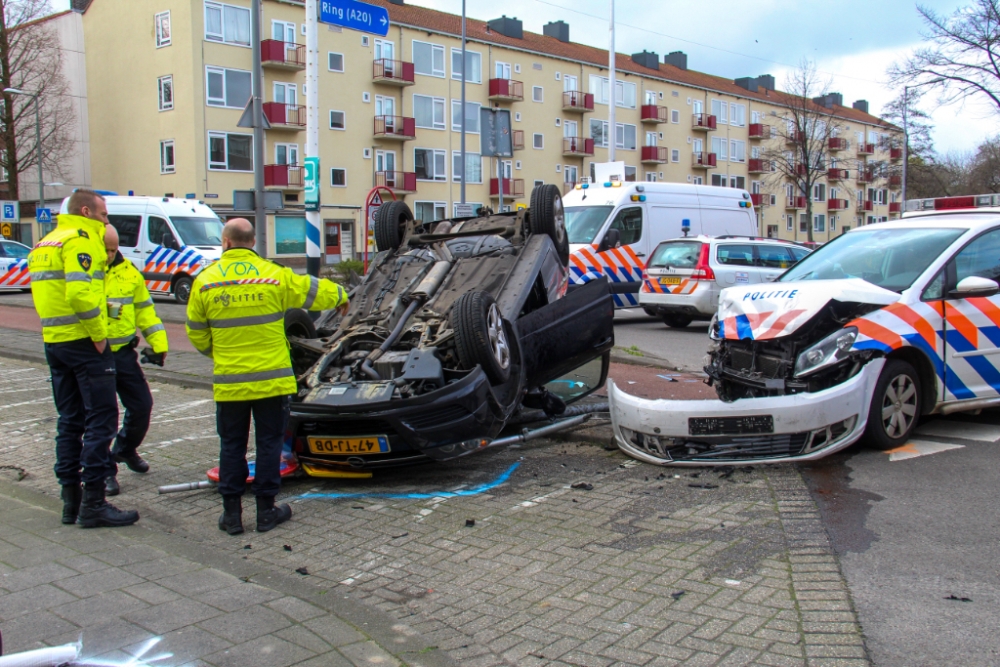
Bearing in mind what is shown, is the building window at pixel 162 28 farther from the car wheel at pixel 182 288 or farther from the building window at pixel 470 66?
the car wheel at pixel 182 288

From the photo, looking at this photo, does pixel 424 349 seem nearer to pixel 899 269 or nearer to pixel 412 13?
pixel 899 269

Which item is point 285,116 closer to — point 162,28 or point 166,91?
point 166,91

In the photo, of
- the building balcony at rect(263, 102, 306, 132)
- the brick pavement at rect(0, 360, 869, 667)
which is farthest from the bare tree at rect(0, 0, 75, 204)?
the brick pavement at rect(0, 360, 869, 667)

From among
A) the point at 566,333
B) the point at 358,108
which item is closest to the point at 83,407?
the point at 566,333

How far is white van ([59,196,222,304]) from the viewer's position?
68.0ft

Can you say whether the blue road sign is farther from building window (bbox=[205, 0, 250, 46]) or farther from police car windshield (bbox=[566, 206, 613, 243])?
building window (bbox=[205, 0, 250, 46])

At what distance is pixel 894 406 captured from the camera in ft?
19.2

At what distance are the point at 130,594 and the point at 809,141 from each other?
1761 inches

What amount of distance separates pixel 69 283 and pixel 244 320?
40.1 inches

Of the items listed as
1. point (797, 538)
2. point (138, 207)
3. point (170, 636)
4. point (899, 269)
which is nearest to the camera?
point (170, 636)

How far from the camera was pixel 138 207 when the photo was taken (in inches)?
837

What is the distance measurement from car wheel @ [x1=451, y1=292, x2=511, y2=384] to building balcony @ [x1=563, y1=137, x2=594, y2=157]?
45.7m

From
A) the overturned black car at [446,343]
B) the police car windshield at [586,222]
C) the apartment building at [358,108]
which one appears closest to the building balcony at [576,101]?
the apartment building at [358,108]

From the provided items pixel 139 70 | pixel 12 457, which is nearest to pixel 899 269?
pixel 12 457
